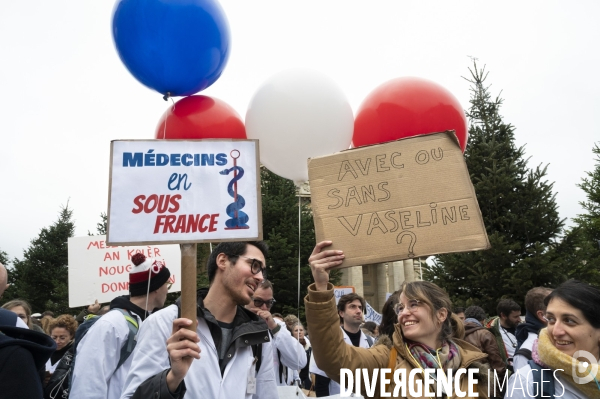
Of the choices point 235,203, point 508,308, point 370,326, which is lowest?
point 370,326

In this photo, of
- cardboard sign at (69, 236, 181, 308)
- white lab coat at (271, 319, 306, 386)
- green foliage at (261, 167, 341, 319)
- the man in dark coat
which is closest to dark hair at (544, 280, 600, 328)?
the man in dark coat

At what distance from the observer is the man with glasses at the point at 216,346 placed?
7.30 feet

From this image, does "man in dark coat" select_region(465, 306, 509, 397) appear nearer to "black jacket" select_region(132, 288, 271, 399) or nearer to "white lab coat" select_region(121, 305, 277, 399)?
"black jacket" select_region(132, 288, 271, 399)

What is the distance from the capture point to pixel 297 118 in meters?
4.78

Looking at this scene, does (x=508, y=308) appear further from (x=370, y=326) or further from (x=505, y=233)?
(x=505, y=233)

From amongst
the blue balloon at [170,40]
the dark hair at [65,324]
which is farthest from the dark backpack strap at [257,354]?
the dark hair at [65,324]

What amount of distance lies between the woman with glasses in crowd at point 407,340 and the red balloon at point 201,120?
2322mm

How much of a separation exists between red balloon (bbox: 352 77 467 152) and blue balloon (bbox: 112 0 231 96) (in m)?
1.56

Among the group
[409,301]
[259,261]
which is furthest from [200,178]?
[409,301]

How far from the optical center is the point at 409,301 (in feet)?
9.89

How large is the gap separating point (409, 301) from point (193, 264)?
137cm

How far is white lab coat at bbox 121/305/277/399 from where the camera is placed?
2.47 m

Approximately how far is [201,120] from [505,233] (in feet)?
42.7

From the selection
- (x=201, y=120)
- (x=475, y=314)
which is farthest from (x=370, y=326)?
(x=201, y=120)
